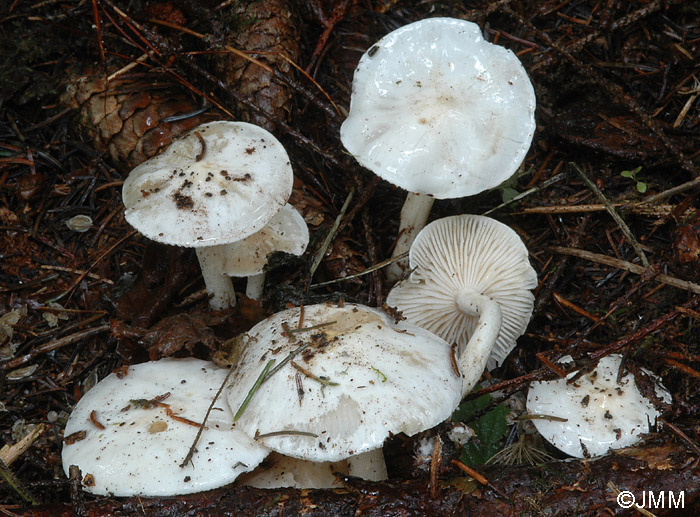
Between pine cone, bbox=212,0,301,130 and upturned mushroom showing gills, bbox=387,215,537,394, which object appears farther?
pine cone, bbox=212,0,301,130

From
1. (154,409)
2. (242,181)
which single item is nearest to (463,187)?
(242,181)

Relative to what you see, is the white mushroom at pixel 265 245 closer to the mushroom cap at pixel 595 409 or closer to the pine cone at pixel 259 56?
the pine cone at pixel 259 56

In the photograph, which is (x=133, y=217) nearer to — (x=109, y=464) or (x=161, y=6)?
(x=109, y=464)

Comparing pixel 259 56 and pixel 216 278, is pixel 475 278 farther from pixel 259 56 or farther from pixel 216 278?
pixel 259 56

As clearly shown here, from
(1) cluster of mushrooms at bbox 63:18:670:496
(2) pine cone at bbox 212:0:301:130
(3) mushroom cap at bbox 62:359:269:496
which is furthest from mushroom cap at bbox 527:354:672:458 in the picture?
(2) pine cone at bbox 212:0:301:130

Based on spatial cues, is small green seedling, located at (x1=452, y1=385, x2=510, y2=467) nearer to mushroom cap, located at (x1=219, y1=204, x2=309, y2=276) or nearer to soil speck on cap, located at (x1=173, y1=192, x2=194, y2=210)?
mushroom cap, located at (x1=219, y1=204, x2=309, y2=276)

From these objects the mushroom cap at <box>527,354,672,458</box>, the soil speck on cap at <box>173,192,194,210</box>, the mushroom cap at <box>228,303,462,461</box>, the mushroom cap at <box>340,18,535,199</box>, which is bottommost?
the mushroom cap at <box>527,354,672,458</box>

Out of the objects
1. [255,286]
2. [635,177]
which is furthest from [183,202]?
[635,177]
